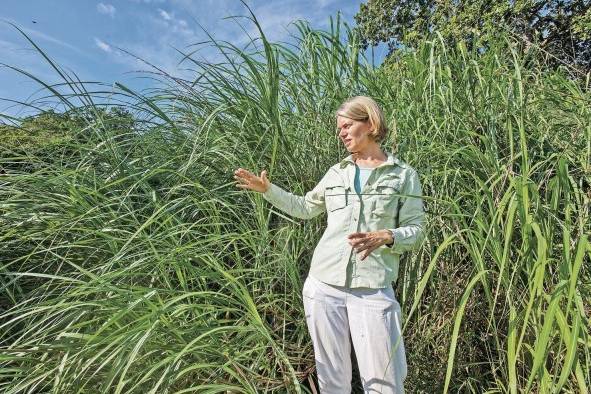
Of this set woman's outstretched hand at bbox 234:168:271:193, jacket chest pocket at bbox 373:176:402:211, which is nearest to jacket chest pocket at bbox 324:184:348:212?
jacket chest pocket at bbox 373:176:402:211

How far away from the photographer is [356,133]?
155 cm

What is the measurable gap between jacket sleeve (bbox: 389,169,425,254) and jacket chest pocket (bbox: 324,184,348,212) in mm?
186

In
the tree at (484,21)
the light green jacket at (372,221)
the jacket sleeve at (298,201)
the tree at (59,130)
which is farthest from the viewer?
the tree at (484,21)

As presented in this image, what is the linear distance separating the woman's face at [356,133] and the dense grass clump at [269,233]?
0.37 metres

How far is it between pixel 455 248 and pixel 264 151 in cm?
85

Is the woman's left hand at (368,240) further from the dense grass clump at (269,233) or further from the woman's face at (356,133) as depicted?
the woman's face at (356,133)

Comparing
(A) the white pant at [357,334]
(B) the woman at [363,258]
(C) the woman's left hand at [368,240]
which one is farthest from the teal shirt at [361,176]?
(A) the white pant at [357,334]

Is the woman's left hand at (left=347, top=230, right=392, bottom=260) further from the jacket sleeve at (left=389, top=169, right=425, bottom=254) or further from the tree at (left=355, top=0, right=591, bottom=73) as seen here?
the tree at (left=355, top=0, right=591, bottom=73)

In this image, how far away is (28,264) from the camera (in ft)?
6.56

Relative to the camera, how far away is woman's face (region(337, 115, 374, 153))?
5.08ft


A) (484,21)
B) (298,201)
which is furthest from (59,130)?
(484,21)

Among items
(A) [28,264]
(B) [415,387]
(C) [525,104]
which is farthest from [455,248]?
(A) [28,264]

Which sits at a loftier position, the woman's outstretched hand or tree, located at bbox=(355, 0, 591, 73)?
tree, located at bbox=(355, 0, 591, 73)

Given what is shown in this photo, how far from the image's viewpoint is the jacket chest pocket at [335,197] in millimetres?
1534
